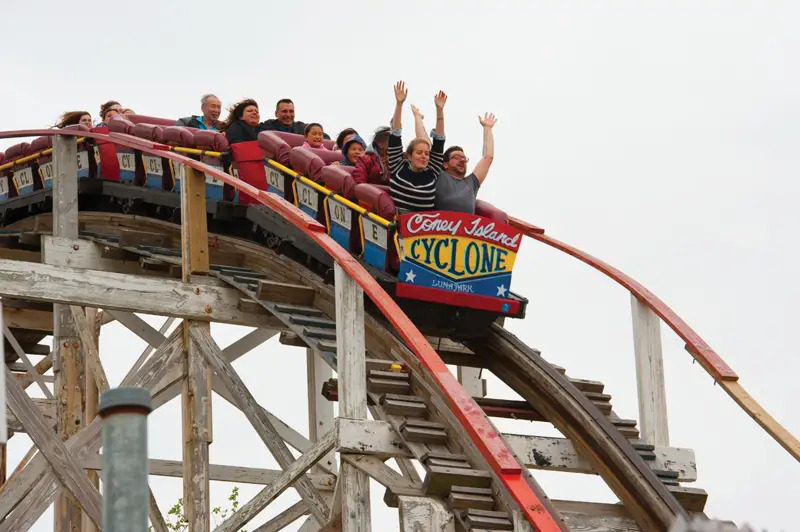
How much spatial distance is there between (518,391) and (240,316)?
176 cm

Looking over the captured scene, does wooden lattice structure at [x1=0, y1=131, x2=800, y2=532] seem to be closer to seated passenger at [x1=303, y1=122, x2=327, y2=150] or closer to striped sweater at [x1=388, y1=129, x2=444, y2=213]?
striped sweater at [x1=388, y1=129, x2=444, y2=213]

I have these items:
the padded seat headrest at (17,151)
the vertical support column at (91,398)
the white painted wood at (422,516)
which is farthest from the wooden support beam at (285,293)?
the padded seat headrest at (17,151)

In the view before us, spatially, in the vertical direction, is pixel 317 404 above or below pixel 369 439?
above

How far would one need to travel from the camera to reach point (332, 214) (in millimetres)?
9141

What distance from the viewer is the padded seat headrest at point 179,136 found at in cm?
1091

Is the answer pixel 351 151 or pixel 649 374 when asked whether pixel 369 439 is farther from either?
pixel 351 151

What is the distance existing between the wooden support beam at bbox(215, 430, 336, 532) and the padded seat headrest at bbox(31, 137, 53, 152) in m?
5.06

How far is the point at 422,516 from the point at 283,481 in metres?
1.36

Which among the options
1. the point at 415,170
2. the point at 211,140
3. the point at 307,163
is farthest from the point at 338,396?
the point at 211,140

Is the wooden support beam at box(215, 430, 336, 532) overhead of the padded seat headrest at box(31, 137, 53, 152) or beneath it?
beneath

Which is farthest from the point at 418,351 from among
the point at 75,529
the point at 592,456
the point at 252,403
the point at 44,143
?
the point at 44,143

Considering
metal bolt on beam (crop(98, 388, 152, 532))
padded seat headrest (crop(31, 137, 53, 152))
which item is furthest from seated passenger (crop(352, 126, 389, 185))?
metal bolt on beam (crop(98, 388, 152, 532))

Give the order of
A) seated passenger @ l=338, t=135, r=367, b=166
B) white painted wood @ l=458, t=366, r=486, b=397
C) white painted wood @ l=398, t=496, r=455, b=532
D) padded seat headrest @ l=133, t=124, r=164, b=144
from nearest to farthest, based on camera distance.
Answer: white painted wood @ l=398, t=496, r=455, b=532, white painted wood @ l=458, t=366, r=486, b=397, seated passenger @ l=338, t=135, r=367, b=166, padded seat headrest @ l=133, t=124, r=164, b=144

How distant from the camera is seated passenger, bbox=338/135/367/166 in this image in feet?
33.6
